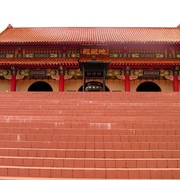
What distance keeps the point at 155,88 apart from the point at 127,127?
1482 centimetres

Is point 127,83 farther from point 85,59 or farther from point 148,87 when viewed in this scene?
point 85,59

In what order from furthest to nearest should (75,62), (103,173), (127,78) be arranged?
(127,78), (75,62), (103,173)

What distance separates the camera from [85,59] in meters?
20.4

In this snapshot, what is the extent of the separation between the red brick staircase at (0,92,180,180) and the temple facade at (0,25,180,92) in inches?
383

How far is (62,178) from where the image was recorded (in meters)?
5.58

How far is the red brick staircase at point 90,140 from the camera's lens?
5.76 metres

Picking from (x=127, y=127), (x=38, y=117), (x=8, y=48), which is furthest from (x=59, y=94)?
(x=8, y=48)

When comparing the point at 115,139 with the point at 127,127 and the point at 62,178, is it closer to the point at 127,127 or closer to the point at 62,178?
the point at 127,127

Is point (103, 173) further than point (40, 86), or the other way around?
point (40, 86)

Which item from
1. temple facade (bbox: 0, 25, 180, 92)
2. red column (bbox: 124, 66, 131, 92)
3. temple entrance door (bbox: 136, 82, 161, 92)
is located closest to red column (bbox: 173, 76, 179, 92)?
temple facade (bbox: 0, 25, 180, 92)

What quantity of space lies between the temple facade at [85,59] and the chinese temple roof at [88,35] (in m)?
0.07

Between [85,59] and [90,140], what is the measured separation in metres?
13.7

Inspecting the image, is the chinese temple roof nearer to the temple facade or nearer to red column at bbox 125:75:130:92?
the temple facade

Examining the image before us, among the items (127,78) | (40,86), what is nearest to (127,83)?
(127,78)
